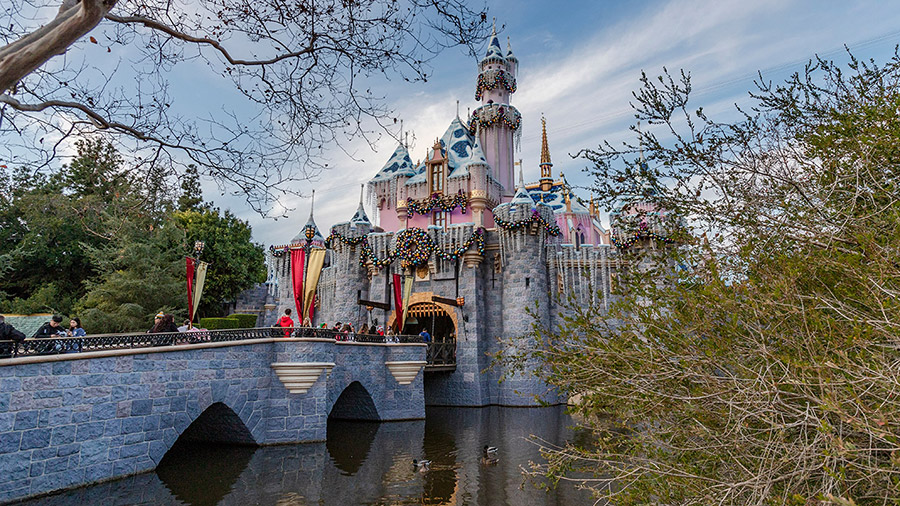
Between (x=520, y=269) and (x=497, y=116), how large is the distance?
877cm

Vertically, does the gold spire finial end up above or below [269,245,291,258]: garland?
above

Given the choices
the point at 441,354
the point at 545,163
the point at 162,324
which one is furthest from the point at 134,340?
the point at 545,163

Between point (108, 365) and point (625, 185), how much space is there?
8410 millimetres

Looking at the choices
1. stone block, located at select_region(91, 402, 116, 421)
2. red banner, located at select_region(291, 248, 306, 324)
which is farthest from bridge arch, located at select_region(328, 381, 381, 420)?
stone block, located at select_region(91, 402, 116, 421)

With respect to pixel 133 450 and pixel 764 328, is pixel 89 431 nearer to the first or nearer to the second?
pixel 133 450

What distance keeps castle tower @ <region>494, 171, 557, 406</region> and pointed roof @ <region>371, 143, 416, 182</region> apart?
617cm

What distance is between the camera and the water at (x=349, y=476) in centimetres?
798

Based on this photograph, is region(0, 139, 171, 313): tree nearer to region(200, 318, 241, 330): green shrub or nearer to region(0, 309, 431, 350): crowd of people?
region(200, 318, 241, 330): green shrub

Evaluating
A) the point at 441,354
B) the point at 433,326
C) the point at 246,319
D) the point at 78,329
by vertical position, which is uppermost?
the point at 246,319

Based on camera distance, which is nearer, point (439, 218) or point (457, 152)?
point (439, 218)

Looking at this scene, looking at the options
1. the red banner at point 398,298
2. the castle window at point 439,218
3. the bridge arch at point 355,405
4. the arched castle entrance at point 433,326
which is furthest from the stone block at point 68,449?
the castle window at point 439,218

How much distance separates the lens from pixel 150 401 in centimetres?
912

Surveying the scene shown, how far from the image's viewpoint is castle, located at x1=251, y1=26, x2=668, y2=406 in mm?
20359

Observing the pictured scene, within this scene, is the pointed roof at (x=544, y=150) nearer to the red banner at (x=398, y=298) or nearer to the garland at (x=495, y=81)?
the garland at (x=495, y=81)
